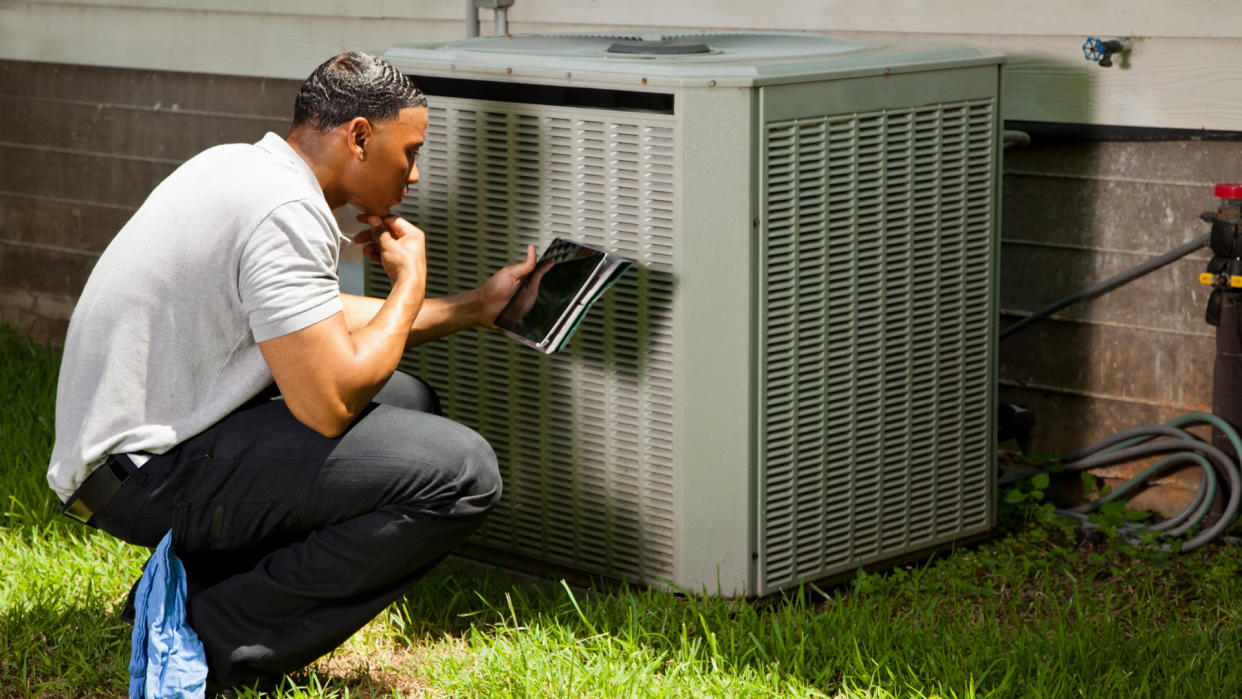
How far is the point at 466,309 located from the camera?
9.97 feet

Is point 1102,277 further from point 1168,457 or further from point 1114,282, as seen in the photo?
point 1168,457

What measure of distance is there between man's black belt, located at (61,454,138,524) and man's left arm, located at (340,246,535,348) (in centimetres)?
56

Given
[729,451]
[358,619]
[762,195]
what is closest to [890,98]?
[762,195]

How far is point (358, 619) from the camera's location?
271 centimetres

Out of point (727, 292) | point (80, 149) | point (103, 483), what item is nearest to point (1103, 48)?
point (727, 292)

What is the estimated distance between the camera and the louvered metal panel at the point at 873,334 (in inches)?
118

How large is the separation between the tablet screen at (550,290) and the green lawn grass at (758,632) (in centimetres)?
56

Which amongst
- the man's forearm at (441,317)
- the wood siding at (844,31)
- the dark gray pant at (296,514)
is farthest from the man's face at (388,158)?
the wood siding at (844,31)

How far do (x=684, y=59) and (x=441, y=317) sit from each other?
0.71 m

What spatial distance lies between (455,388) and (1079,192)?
1.60 metres

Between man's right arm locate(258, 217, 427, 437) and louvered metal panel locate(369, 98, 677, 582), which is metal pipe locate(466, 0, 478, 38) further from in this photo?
man's right arm locate(258, 217, 427, 437)

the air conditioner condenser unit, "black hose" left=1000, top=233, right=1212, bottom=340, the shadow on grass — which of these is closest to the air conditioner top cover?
the air conditioner condenser unit

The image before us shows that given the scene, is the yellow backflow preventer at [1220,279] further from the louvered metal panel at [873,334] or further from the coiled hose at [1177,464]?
the louvered metal panel at [873,334]

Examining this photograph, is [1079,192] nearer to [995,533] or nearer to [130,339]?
[995,533]
